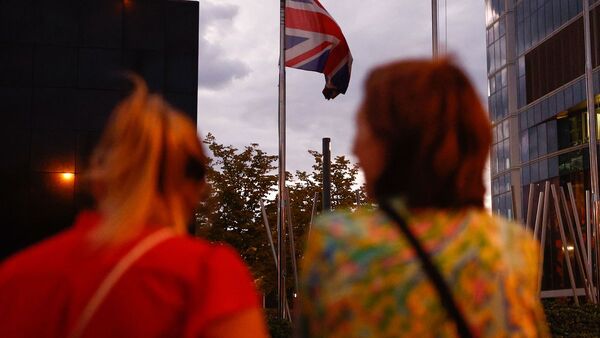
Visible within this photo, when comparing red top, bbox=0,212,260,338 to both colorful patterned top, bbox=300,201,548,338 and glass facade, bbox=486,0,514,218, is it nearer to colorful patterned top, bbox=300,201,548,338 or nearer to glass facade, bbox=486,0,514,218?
colorful patterned top, bbox=300,201,548,338

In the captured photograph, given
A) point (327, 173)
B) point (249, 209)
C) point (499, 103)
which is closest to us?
point (327, 173)

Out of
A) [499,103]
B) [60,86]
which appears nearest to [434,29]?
[60,86]

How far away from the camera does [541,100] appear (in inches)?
2034

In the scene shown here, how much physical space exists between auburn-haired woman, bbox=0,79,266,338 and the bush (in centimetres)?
1411

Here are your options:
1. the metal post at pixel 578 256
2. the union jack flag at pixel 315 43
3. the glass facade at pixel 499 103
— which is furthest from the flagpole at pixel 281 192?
the glass facade at pixel 499 103

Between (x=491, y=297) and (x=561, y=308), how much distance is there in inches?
677

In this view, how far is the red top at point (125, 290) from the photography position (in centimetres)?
221

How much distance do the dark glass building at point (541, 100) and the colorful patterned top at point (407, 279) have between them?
4122cm

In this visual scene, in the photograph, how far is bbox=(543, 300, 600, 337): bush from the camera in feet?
53.4

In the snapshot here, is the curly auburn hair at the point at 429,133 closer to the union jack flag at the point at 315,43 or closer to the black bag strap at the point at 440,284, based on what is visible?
the black bag strap at the point at 440,284

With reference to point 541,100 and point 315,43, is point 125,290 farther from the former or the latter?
point 541,100

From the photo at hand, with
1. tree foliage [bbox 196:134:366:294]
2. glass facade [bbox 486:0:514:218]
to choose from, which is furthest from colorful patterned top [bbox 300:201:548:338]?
glass facade [bbox 486:0:514:218]

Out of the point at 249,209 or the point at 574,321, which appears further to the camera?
the point at 249,209

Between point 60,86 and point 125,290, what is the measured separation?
23.2 meters
